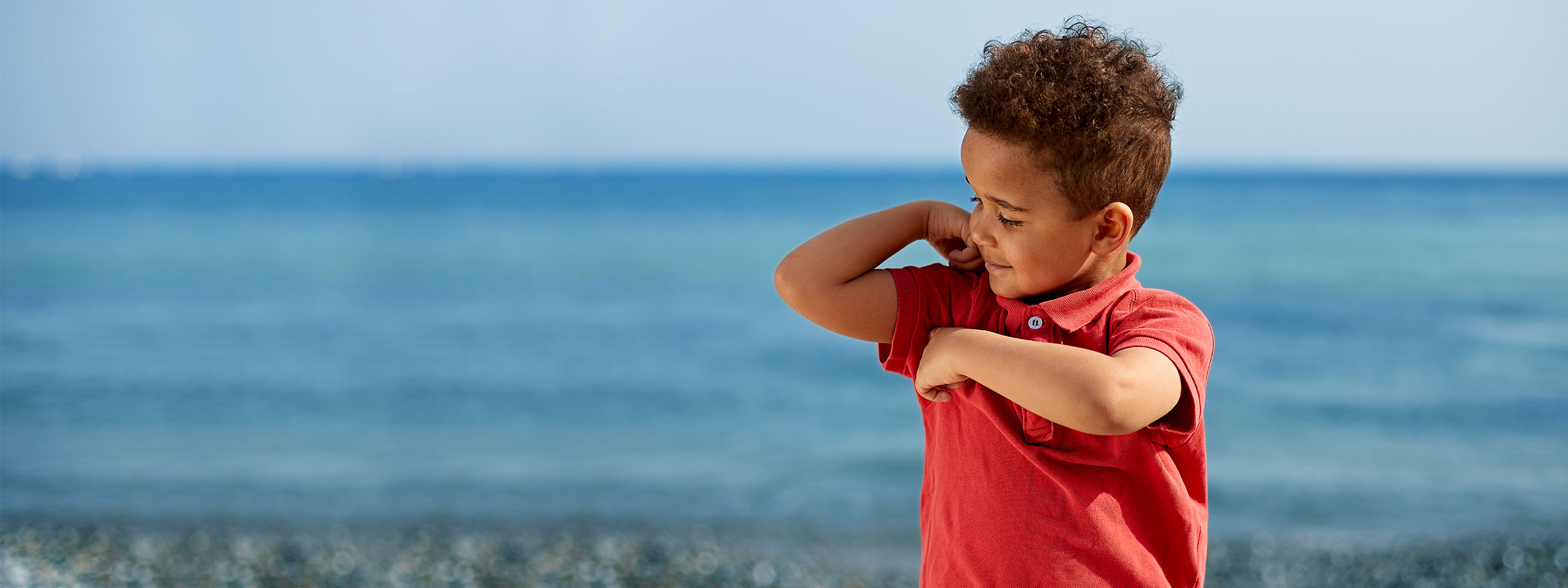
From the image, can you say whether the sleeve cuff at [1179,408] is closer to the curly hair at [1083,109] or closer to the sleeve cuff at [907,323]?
the curly hair at [1083,109]

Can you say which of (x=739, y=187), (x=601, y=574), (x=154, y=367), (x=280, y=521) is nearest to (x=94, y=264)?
(x=154, y=367)

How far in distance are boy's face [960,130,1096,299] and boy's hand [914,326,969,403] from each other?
4.9 inches

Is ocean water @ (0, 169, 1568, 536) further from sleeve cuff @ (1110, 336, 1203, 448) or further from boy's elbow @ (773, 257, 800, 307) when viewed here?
sleeve cuff @ (1110, 336, 1203, 448)

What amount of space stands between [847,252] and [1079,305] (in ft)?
1.15

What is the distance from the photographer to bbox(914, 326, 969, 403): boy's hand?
4.59 ft

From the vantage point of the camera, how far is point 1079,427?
4.01 ft

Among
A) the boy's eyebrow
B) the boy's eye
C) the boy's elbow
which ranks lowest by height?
the boy's elbow

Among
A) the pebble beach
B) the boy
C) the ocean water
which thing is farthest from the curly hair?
the pebble beach

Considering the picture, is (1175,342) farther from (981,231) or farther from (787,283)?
(787,283)

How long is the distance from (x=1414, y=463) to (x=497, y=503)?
247 inches

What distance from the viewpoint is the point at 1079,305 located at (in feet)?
4.60

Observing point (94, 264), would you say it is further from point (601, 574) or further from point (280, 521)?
point (601, 574)

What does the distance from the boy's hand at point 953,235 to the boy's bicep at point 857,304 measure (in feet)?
0.36

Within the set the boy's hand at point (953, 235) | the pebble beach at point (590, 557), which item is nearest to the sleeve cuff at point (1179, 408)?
the boy's hand at point (953, 235)
